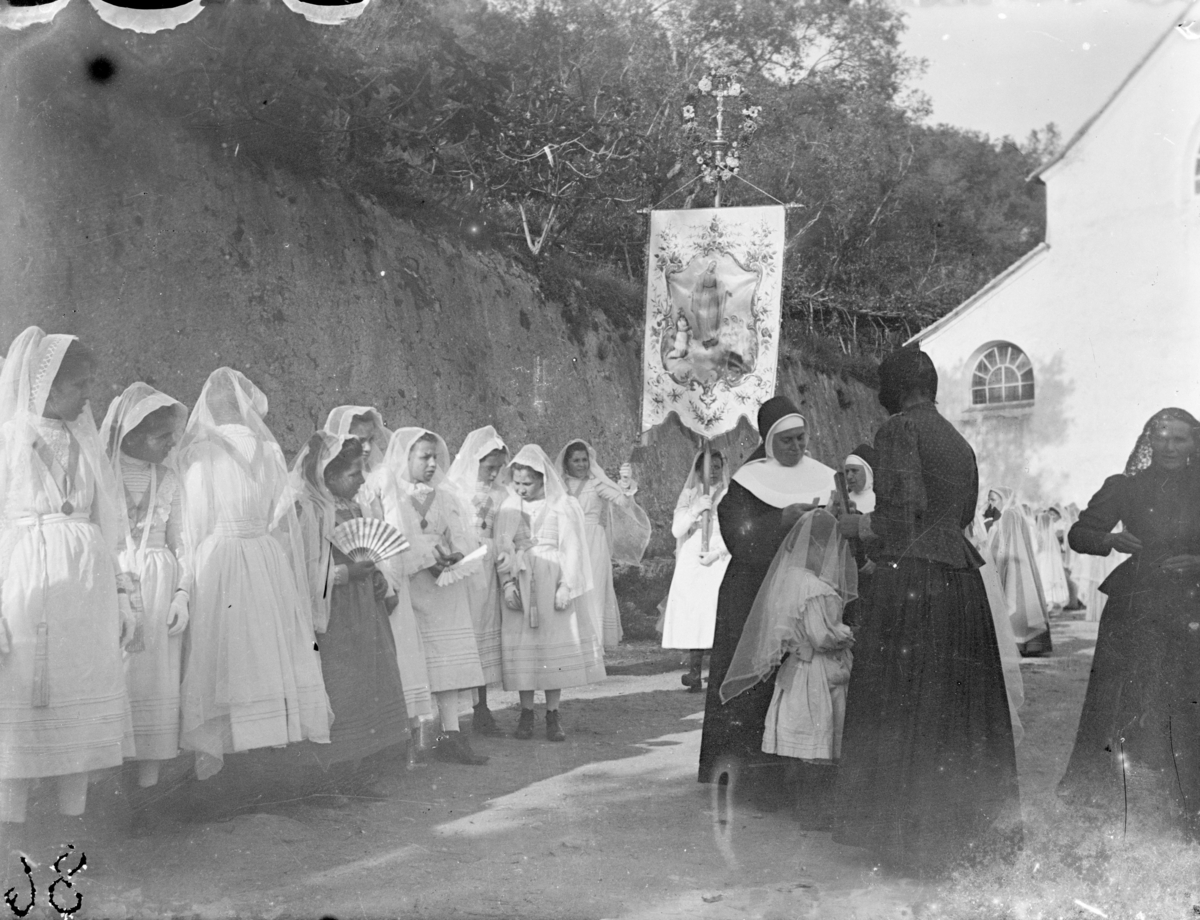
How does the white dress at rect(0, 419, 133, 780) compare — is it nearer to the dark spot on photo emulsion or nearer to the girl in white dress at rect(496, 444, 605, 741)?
the girl in white dress at rect(496, 444, 605, 741)

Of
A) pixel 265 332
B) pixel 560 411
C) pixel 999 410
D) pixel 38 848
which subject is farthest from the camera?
pixel 560 411

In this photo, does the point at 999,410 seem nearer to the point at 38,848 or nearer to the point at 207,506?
the point at 207,506

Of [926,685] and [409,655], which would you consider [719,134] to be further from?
[926,685]

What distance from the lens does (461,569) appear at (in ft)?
19.6

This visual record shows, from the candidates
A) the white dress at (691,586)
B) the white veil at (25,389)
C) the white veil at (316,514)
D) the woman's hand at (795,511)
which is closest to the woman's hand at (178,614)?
the white veil at (316,514)

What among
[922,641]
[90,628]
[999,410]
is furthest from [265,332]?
[922,641]

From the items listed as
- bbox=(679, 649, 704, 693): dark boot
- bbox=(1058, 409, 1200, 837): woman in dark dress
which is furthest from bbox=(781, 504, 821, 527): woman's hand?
bbox=(679, 649, 704, 693): dark boot

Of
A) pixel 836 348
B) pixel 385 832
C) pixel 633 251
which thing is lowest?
pixel 385 832

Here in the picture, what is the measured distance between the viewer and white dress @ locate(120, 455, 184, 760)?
454 centimetres

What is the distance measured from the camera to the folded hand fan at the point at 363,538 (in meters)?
5.12

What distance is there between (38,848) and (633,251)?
752cm

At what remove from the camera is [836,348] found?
27.8 feet

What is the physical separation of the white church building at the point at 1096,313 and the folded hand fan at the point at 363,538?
3.33m

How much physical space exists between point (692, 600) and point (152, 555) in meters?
4.28
